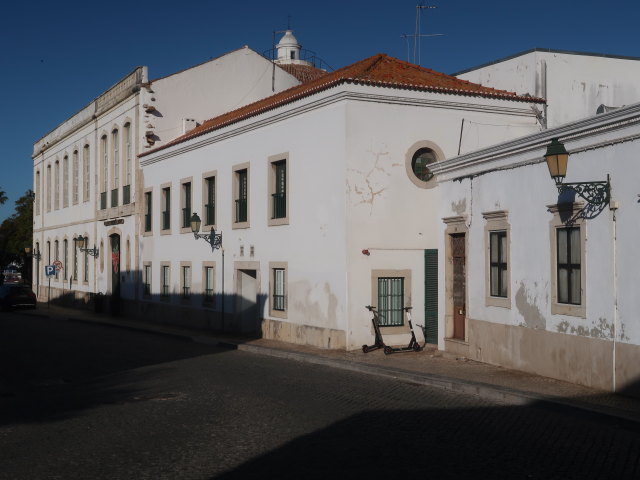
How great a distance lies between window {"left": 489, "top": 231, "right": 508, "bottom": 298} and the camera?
573 inches

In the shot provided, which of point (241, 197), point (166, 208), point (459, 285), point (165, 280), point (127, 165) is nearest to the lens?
point (459, 285)

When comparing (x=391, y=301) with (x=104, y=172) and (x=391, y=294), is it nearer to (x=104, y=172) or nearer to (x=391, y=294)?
(x=391, y=294)

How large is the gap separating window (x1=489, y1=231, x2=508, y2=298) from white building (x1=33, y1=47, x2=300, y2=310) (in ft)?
61.7

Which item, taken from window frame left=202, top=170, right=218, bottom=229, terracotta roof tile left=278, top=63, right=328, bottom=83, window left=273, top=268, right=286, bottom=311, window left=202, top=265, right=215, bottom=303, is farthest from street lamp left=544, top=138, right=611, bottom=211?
terracotta roof tile left=278, top=63, right=328, bottom=83

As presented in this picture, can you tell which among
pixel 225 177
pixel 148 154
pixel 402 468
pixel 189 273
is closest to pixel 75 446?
pixel 402 468

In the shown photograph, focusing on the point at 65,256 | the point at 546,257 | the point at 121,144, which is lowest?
the point at 65,256

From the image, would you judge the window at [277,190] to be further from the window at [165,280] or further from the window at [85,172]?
the window at [85,172]

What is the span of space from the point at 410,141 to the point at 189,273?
11236 millimetres

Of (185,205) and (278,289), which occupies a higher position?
(185,205)

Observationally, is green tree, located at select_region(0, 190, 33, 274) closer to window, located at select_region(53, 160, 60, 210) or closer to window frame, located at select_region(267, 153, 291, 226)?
window, located at select_region(53, 160, 60, 210)

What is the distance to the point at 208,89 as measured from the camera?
31.6 meters

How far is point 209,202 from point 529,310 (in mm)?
13893

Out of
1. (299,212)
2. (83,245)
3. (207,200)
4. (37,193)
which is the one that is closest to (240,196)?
(207,200)

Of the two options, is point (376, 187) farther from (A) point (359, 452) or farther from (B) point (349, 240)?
(A) point (359, 452)
